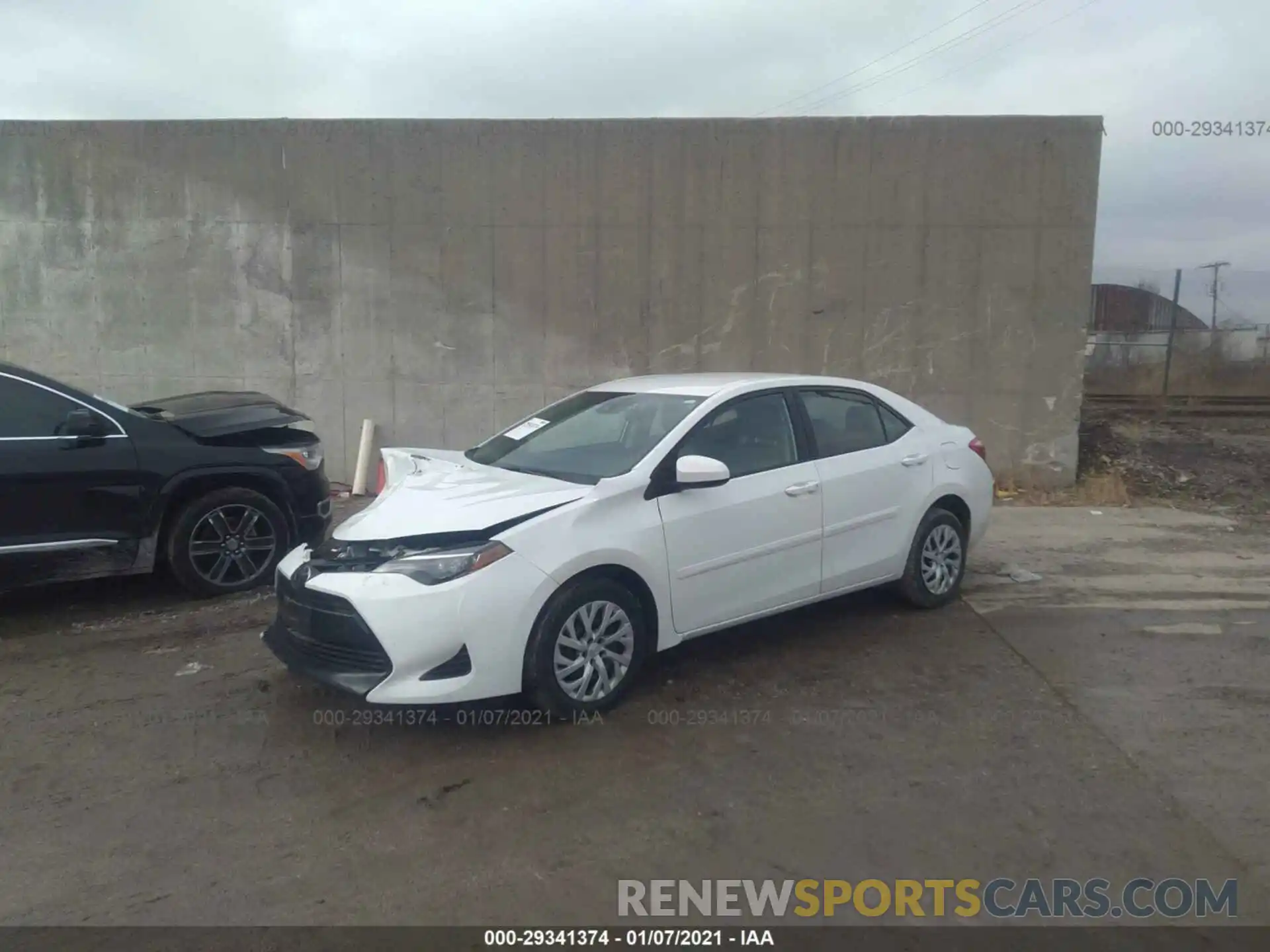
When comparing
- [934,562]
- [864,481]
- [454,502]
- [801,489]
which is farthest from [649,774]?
[934,562]

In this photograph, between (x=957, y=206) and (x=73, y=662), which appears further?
(x=957, y=206)

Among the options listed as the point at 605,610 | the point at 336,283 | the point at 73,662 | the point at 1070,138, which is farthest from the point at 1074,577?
the point at 336,283

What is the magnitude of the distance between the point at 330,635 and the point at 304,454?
292 cm

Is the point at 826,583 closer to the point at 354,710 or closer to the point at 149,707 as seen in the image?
the point at 354,710

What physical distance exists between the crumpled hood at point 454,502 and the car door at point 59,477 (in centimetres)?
204

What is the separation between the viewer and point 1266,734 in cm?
439

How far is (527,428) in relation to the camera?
5758 mm

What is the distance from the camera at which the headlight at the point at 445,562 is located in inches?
162

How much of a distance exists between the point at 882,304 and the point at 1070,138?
96.5 inches

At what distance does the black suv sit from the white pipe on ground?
331 cm
